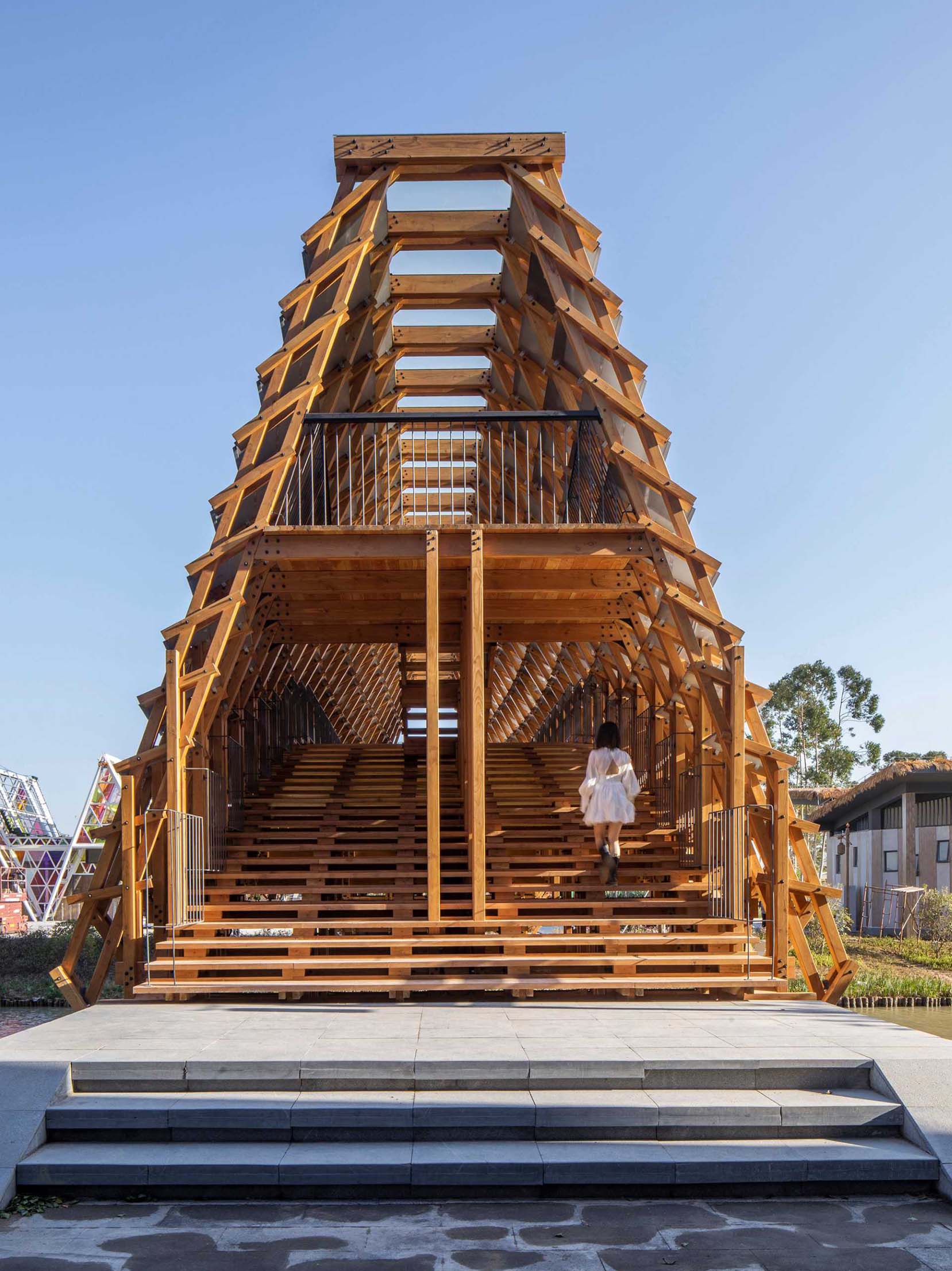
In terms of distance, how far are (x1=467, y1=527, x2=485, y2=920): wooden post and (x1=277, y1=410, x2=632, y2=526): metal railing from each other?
58 cm

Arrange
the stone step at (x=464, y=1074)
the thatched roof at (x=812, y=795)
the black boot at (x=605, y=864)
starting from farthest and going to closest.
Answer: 1. the thatched roof at (x=812, y=795)
2. the black boot at (x=605, y=864)
3. the stone step at (x=464, y=1074)

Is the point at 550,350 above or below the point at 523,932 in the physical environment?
above

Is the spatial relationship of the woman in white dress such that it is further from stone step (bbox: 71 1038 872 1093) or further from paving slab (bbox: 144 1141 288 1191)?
paving slab (bbox: 144 1141 288 1191)

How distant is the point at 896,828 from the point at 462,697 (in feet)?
53.7

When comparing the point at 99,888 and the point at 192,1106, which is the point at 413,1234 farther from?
the point at 99,888

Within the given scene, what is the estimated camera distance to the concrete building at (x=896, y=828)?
26609mm

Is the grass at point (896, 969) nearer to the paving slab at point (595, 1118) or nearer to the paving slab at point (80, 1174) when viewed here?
the paving slab at point (595, 1118)

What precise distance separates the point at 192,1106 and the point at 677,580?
8.08 meters

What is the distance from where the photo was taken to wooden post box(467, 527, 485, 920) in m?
12.2

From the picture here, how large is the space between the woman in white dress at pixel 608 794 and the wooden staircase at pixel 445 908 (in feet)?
1.39

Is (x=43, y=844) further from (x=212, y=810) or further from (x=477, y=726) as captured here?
(x=477, y=726)

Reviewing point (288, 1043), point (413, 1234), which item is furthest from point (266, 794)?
point (413, 1234)

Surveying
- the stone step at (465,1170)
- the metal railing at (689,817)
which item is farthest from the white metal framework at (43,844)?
the stone step at (465,1170)

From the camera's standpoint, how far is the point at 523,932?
40.8ft
